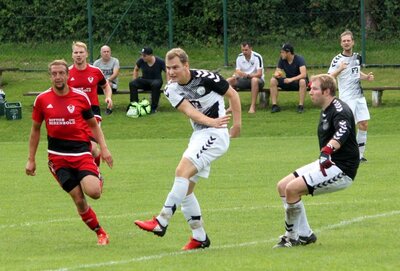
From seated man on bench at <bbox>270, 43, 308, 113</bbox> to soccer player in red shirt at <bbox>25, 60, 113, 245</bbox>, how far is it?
15.8 m

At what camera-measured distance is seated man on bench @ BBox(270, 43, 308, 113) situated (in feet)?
89.0

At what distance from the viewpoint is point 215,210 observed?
45.8ft

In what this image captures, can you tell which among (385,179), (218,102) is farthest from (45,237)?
(385,179)

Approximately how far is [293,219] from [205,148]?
3.69ft

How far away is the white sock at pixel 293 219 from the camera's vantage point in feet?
35.2

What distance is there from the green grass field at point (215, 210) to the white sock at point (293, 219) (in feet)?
0.61

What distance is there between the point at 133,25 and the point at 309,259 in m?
24.0

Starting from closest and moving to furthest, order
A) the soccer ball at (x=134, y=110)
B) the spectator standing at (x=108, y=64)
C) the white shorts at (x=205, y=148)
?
1. the white shorts at (x=205, y=148)
2. the soccer ball at (x=134, y=110)
3. the spectator standing at (x=108, y=64)

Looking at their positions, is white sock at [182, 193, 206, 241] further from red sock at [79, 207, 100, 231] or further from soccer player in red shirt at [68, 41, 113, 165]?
soccer player in red shirt at [68, 41, 113, 165]

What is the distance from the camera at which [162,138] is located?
25484 millimetres

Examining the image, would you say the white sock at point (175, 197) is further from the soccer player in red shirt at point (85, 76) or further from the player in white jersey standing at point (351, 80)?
the player in white jersey standing at point (351, 80)

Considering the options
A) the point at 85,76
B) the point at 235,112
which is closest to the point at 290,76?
the point at 85,76

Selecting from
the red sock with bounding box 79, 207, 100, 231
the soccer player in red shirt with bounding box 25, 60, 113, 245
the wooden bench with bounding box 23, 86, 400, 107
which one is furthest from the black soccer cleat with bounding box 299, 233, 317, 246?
the wooden bench with bounding box 23, 86, 400, 107

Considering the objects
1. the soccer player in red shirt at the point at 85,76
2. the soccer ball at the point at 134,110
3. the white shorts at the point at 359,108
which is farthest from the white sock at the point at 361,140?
the soccer ball at the point at 134,110
